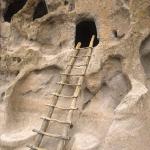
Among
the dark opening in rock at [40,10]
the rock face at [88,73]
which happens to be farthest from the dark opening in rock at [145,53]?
the dark opening in rock at [40,10]

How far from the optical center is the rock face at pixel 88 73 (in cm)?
374

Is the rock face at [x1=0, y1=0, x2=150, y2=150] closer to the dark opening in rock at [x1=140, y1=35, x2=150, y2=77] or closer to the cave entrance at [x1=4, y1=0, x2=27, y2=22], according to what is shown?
the dark opening in rock at [x1=140, y1=35, x2=150, y2=77]

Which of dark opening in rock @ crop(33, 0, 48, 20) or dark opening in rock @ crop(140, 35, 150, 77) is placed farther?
dark opening in rock @ crop(33, 0, 48, 20)

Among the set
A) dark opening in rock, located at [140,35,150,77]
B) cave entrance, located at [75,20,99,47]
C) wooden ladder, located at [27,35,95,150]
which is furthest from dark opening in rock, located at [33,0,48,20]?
dark opening in rock, located at [140,35,150,77]

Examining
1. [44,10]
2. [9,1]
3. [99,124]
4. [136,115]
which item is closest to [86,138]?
[99,124]

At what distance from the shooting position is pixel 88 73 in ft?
14.1

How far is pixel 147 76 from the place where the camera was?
4391 millimetres

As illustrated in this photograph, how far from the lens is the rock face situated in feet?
12.3

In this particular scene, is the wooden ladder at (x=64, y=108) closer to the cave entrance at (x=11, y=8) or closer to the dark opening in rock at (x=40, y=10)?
the dark opening in rock at (x=40, y=10)

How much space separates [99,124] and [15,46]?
195cm

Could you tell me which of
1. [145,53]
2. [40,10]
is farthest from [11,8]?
[145,53]

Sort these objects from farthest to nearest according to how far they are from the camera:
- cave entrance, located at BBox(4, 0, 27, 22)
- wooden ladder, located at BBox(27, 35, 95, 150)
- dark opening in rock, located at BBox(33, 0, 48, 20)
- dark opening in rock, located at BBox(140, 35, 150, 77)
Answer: cave entrance, located at BBox(4, 0, 27, 22) → dark opening in rock, located at BBox(33, 0, 48, 20) → dark opening in rock, located at BBox(140, 35, 150, 77) → wooden ladder, located at BBox(27, 35, 95, 150)

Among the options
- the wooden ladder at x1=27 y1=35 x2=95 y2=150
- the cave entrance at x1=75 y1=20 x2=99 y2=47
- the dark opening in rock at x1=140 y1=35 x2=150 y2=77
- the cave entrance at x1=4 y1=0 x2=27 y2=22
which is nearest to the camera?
the wooden ladder at x1=27 y1=35 x2=95 y2=150

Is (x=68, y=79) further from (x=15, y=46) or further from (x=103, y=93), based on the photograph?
(x=15, y=46)
